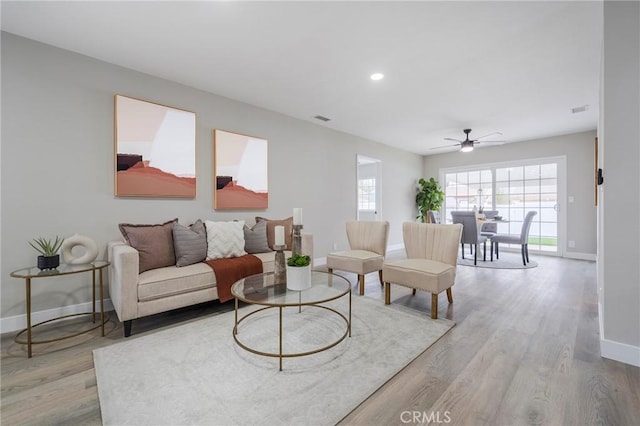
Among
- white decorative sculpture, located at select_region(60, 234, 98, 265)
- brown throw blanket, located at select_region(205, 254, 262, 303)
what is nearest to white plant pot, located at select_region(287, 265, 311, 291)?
brown throw blanket, located at select_region(205, 254, 262, 303)

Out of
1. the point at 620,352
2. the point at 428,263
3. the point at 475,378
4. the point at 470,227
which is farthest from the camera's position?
the point at 470,227

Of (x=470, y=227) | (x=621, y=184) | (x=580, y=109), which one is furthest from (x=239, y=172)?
(x=580, y=109)

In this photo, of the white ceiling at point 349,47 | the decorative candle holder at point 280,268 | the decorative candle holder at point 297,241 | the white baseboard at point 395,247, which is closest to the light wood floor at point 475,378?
the decorative candle holder at point 280,268

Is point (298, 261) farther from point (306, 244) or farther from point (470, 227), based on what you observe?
point (470, 227)

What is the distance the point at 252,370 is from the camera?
1748 millimetres

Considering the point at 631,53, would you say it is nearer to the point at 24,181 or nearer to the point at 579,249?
the point at 24,181

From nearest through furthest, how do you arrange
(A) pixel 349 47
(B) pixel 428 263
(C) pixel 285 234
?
(A) pixel 349 47, (B) pixel 428 263, (C) pixel 285 234

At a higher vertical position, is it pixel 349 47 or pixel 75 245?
pixel 349 47

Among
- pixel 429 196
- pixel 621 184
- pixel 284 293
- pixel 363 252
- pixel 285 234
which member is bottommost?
pixel 284 293

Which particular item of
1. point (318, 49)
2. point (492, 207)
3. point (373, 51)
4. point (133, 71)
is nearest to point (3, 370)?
point (133, 71)

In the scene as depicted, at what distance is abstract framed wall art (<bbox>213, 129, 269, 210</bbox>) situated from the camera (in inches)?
143

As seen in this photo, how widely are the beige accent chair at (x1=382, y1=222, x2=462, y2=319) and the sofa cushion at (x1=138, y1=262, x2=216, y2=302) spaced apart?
1.83 m

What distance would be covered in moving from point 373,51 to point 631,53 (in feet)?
6.01

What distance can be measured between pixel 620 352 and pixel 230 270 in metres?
3.10
